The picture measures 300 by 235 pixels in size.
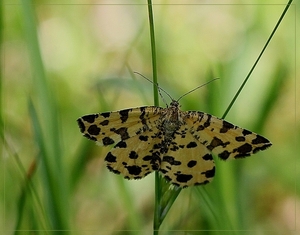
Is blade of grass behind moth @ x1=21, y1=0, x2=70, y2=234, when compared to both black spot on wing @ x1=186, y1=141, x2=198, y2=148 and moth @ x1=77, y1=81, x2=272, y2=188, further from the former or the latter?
black spot on wing @ x1=186, y1=141, x2=198, y2=148

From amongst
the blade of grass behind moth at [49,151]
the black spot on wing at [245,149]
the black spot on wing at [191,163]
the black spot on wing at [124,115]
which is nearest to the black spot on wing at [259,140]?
the black spot on wing at [245,149]

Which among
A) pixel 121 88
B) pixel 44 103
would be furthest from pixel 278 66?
pixel 44 103

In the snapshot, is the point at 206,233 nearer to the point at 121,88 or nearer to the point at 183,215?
the point at 183,215

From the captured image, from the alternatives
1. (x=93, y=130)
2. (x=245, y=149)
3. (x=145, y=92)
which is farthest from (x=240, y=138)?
(x=145, y=92)

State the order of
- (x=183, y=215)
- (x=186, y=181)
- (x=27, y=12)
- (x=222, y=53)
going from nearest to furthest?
(x=186, y=181) < (x=27, y=12) < (x=183, y=215) < (x=222, y=53)

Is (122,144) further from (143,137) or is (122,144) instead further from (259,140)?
(259,140)

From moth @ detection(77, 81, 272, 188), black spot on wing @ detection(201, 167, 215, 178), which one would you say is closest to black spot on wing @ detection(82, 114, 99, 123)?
moth @ detection(77, 81, 272, 188)
